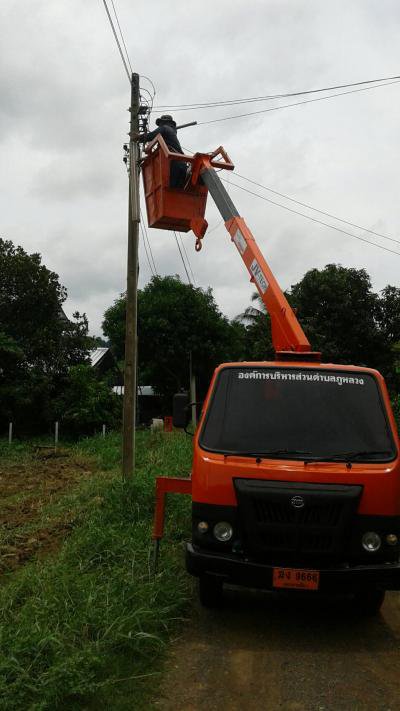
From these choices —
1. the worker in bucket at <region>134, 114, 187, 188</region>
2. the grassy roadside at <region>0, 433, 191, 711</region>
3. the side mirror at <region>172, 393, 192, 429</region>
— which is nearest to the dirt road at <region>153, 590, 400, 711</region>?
the grassy roadside at <region>0, 433, 191, 711</region>

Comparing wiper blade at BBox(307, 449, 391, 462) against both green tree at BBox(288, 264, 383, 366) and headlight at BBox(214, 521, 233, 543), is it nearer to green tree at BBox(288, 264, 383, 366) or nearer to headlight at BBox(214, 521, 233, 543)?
headlight at BBox(214, 521, 233, 543)

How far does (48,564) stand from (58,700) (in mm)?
3082

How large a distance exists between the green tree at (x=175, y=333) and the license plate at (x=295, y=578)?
29350 mm

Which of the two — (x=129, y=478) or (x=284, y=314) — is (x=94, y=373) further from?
(x=284, y=314)

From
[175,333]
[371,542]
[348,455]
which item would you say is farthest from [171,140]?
[175,333]

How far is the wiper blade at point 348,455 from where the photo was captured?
17.6 ft

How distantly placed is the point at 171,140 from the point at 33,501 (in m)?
7.35

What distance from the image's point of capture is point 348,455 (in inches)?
214

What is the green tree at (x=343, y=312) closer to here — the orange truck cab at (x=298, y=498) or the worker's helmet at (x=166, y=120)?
the worker's helmet at (x=166, y=120)

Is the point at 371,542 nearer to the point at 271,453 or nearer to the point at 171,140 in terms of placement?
the point at 271,453

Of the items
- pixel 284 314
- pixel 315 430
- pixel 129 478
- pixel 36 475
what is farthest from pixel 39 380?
pixel 315 430

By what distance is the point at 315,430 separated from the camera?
5629mm

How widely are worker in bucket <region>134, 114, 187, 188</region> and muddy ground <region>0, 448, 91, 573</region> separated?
5530 millimetres

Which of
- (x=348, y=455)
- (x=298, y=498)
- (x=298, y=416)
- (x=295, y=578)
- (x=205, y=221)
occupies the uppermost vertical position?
(x=205, y=221)
